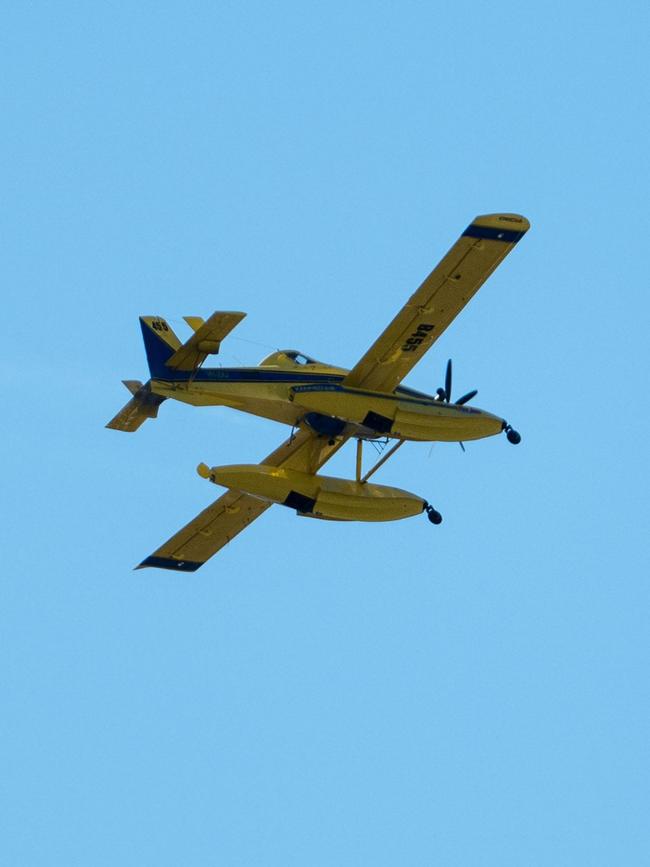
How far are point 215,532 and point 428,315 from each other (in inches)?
325

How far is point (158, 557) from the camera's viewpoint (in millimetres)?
41750

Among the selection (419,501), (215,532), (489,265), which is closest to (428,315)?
(489,265)

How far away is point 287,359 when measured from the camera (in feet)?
121

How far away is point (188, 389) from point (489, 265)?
5.86 metres

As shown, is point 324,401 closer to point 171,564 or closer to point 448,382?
point 448,382

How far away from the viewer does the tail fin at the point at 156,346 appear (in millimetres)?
35875

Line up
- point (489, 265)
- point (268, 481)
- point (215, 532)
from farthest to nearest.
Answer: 1. point (215, 532)
2. point (268, 481)
3. point (489, 265)

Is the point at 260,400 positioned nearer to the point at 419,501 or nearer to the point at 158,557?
the point at 419,501

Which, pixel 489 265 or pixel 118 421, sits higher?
pixel 489 265

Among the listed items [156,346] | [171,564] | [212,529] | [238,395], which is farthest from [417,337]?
[171,564]

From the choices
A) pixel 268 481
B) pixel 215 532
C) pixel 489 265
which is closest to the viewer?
pixel 489 265

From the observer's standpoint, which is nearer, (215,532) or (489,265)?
(489,265)

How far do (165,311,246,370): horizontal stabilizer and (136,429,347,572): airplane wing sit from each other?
414 cm

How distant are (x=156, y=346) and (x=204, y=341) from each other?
1.11 metres
